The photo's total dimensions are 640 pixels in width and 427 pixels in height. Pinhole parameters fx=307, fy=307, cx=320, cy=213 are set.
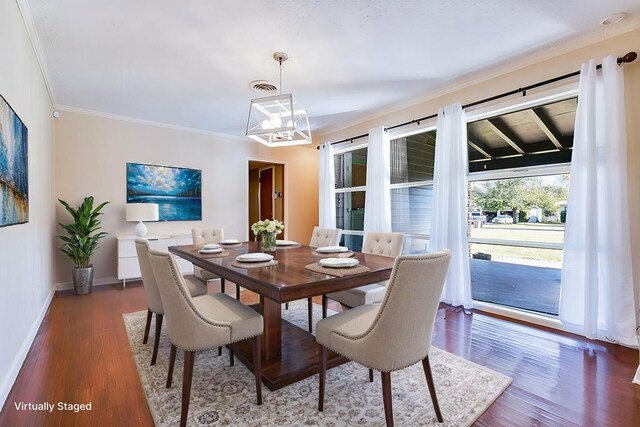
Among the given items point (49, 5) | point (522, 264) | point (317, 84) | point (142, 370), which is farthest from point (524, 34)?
point (142, 370)

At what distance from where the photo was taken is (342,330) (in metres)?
1.65

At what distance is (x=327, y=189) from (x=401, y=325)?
4143 mm

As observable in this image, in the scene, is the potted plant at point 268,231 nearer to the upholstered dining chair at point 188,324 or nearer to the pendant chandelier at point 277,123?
the pendant chandelier at point 277,123

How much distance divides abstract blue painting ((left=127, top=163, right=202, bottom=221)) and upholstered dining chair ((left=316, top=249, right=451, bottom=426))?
14.1ft

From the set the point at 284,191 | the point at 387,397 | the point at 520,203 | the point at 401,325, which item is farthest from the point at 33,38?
the point at 520,203

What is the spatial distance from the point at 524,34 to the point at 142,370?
3.93 m

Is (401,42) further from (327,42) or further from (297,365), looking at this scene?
(297,365)

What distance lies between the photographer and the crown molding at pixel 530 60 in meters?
2.49

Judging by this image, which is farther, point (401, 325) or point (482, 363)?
point (482, 363)

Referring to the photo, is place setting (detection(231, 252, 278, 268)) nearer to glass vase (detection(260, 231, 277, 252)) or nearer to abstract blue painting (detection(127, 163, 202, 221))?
glass vase (detection(260, 231, 277, 252))

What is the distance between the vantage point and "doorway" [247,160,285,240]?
6324 mm

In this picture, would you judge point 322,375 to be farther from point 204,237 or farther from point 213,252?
point 204,237

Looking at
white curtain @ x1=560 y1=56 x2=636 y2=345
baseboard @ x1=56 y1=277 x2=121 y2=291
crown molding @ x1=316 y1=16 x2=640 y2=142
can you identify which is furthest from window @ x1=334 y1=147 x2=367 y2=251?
baseboard @ x1=56 y1=277 x2=121 y2=291

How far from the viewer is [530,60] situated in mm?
2975
